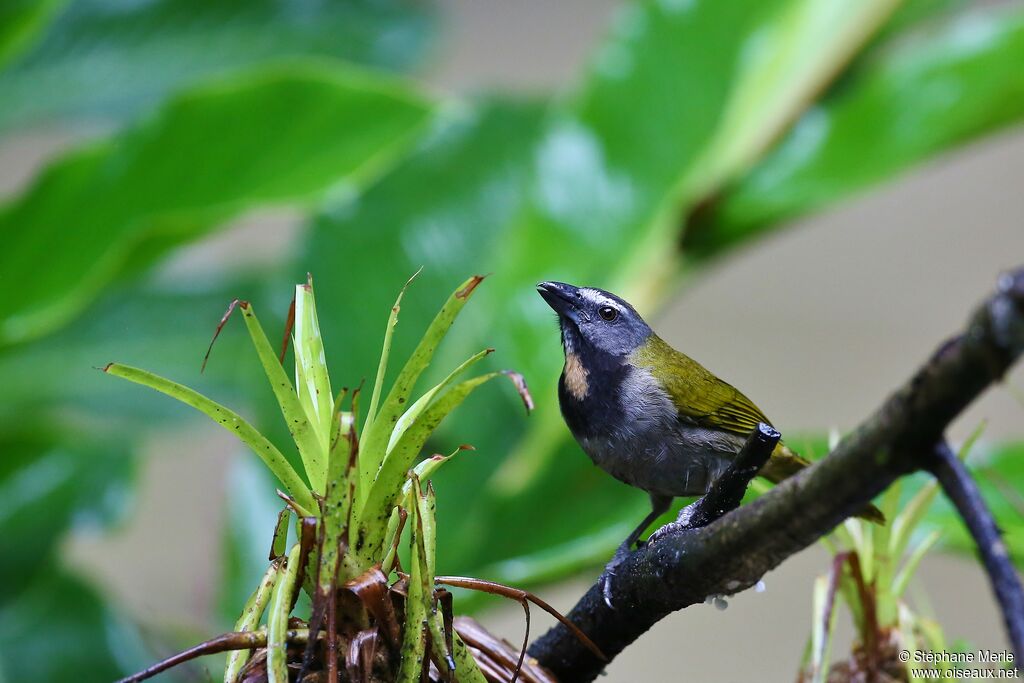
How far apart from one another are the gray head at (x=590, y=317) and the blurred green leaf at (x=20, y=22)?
1.12 meters

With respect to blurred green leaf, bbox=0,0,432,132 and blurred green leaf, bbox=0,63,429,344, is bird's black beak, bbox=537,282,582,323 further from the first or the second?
blurred green leaf, bbox=0,0,432,132

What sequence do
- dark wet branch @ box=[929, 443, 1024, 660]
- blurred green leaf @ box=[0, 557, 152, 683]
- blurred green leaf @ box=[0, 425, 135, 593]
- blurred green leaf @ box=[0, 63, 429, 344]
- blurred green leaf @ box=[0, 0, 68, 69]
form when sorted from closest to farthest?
1. dark wet branch @ box=[929, 443, 1024, 660]
2. blurred green leaf @ box=[0, 63, 429, 344]
3. blurred green leaf @ box=[0, 0, 68, 69]
4. blurred green leaf @ box=[0, 557, 152, 683]
5. blurred green leaf @ box=[0, 425, 135, 593]

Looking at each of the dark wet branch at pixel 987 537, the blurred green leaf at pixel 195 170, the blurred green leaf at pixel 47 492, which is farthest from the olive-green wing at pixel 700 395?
the blurred green leaf at pixel 47 492

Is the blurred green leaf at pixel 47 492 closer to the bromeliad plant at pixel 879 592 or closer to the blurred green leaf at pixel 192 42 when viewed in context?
the blurred green leaf at pixel 192 42

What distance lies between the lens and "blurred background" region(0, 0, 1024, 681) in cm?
134

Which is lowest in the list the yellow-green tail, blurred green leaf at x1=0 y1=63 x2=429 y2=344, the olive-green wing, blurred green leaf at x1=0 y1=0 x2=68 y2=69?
the yellow-green tail

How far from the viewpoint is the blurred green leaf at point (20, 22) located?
4.89 feet

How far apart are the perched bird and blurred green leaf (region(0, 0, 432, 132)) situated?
1.99 m

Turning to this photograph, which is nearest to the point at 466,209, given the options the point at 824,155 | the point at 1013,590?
the point at 824,155

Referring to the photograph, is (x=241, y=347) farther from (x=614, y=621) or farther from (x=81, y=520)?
(x=614, y=621)

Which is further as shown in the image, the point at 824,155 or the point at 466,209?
the point at 466,209

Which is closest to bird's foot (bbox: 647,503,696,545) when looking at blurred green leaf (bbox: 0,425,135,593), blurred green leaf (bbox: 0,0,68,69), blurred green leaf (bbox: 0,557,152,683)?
blurred green leaf (bbox: 0,0,68,69)

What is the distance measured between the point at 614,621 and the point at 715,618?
127 cm

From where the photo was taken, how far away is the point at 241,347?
94.4 inches
